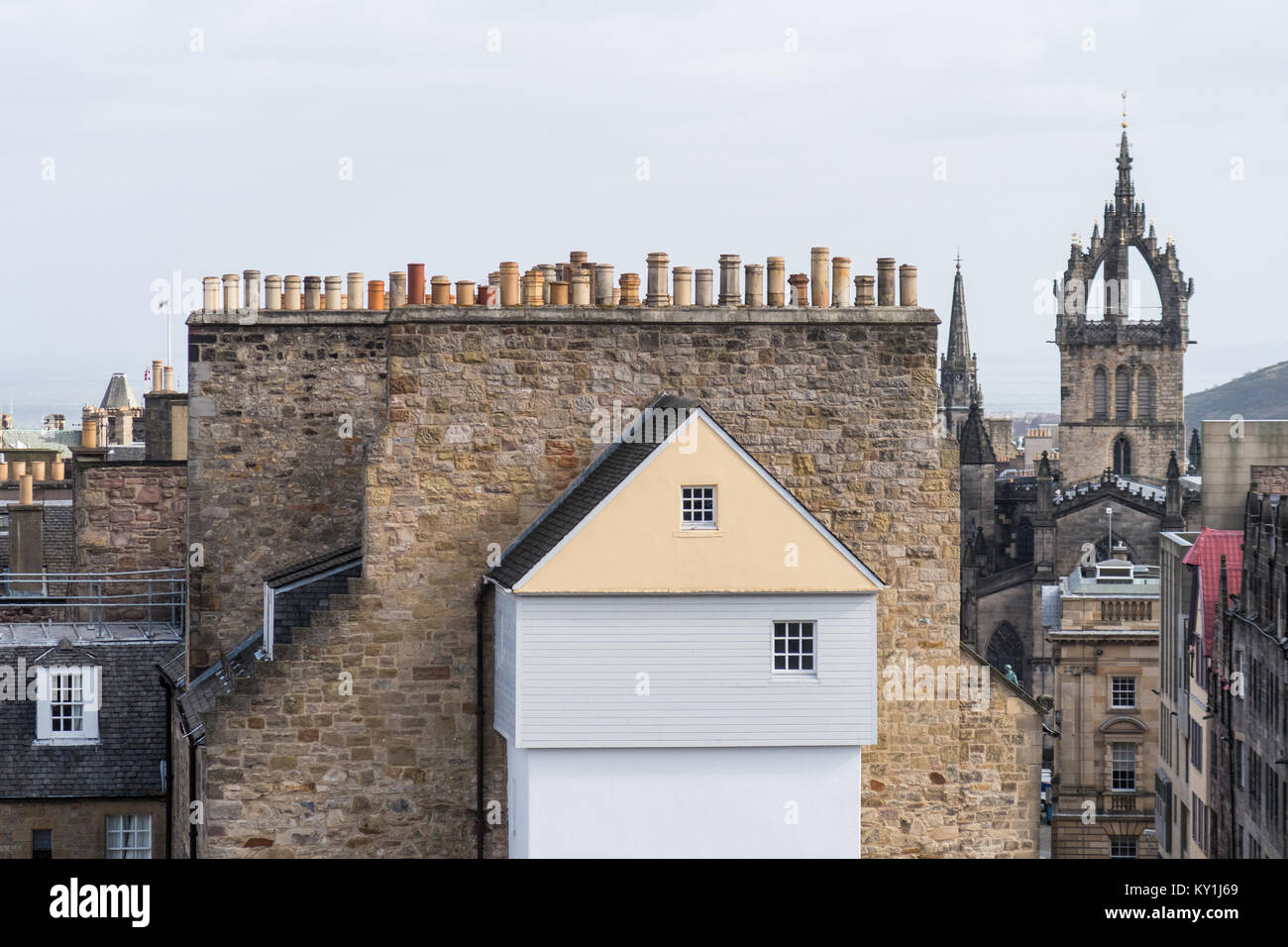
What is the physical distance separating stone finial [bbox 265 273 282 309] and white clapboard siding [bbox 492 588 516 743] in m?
7.57

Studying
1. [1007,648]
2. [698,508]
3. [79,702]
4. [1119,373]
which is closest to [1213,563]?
[79,702]

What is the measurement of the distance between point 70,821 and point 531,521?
33.3 feet

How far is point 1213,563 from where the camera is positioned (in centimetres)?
5597

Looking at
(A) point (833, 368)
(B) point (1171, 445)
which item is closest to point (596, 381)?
(A) point (833, 368)

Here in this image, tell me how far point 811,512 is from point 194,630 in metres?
9.62

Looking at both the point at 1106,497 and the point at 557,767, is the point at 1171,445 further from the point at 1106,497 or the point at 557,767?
the point at 557,767

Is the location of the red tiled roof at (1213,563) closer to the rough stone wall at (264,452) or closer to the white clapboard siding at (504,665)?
the rough stone wall at (264,452)

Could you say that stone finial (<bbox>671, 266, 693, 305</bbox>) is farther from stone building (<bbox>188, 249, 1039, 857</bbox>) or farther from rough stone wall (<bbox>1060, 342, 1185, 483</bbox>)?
rough stone wall (<bbox>1060, 342, 1185, 483</bbox>)

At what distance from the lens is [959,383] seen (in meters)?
191

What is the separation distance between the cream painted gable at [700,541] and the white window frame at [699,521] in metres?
0.04

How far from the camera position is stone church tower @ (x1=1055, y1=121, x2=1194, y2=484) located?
154000 millimetres

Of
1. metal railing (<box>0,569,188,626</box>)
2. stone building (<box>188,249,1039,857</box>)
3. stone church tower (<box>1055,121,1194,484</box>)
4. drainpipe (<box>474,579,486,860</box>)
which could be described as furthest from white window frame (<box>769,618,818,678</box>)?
stone church tower (<box>1055,121,1194,484</box>)

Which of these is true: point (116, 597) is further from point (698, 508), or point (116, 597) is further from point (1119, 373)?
point (1119, 373)

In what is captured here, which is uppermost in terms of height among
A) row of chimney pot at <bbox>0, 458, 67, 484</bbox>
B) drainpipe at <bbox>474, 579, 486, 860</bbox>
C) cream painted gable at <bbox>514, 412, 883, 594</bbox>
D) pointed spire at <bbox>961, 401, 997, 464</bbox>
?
pointed spire at <bbox>961, 401, 997, 464</bbox>
